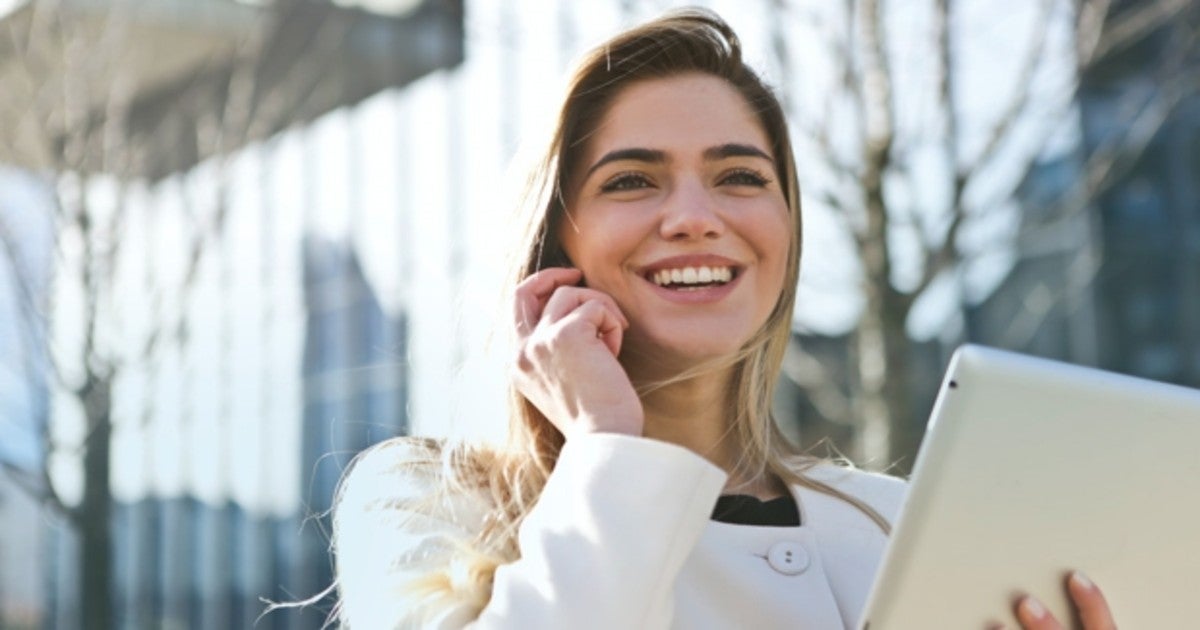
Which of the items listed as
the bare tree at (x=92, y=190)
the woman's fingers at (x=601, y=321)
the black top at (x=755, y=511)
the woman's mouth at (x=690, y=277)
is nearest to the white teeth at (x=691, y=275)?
the woman's mouth at (x=690, y=277)

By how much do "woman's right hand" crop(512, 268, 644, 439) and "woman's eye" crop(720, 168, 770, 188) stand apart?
27cm

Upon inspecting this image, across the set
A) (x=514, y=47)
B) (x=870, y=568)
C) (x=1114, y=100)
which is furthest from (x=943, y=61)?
(x=1114, y=100)

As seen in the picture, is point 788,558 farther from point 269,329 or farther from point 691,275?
point 269,329

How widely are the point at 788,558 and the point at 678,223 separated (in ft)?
1.57

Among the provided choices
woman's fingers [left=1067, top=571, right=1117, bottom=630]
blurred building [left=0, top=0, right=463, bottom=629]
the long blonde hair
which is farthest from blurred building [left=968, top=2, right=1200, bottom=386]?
woman's fingers [left=1067, top=571, right=1117, bottom=630]

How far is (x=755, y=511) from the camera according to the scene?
238 cm

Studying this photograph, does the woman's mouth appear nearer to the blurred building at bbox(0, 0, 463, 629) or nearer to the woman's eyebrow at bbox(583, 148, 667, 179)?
the woman's eyebrow at bbox(583, 148, 667, 179)

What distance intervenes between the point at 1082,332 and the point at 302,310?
699 cm

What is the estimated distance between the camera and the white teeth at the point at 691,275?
7.39 feet

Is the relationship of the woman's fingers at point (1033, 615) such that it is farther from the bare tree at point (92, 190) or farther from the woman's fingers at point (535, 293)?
the bare tree at point (92, 190)

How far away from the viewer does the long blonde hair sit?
88.8 inches

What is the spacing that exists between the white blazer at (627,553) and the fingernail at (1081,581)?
421 mm

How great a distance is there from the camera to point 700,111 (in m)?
2.43

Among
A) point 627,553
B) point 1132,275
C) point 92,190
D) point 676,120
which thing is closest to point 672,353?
point 676,120
